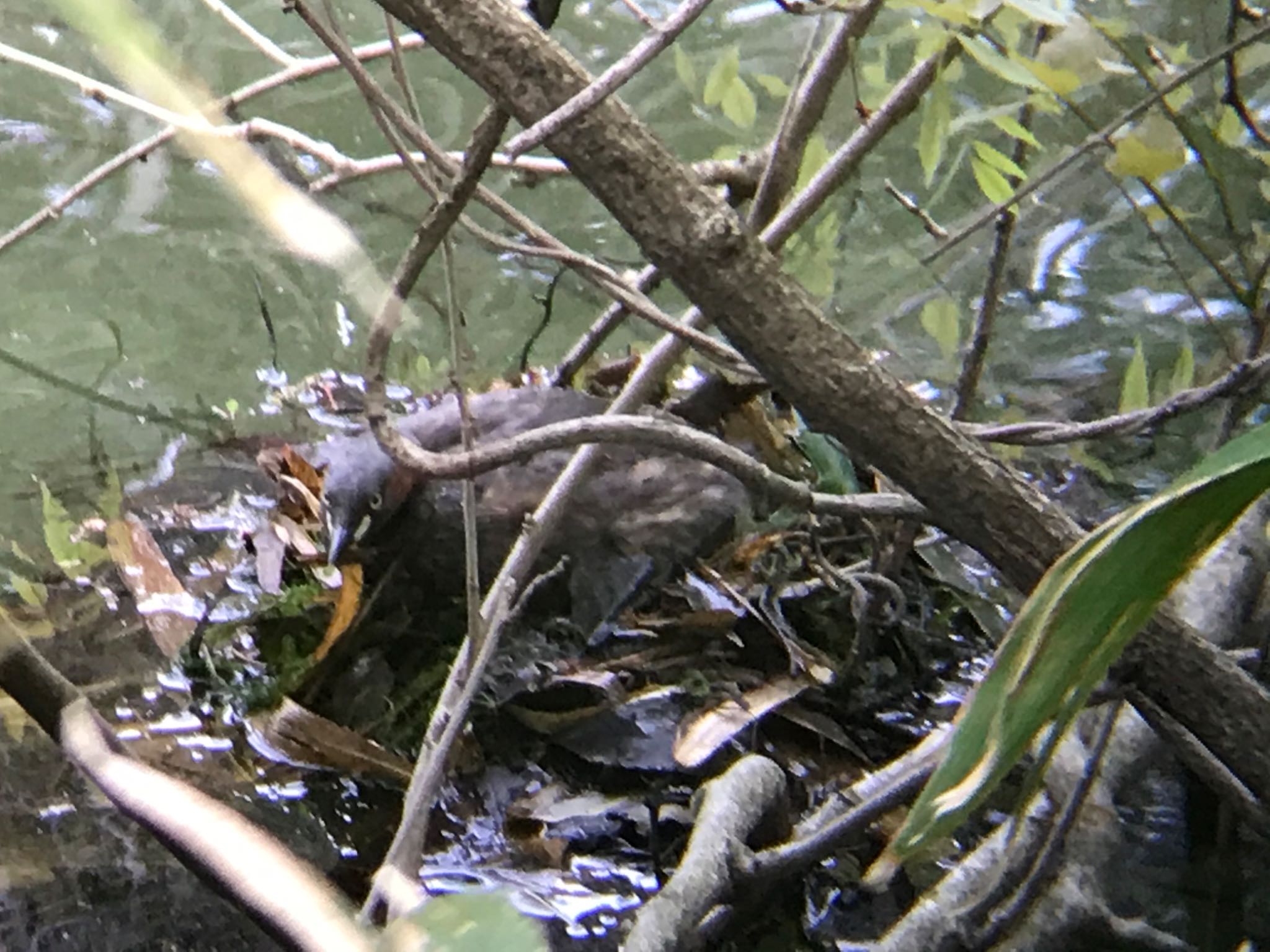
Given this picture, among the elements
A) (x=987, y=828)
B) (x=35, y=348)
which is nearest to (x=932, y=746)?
(x=987, y=828)

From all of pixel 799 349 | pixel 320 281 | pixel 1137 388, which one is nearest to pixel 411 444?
pixel 799 349

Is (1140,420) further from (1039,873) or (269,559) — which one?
(269,559)

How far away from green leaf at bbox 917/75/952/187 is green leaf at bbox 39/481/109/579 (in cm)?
88

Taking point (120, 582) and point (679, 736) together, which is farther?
point (120, 582)

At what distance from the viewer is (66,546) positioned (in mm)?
1046

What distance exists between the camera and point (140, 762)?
1.58ft

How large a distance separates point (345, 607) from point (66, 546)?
13.2 inches

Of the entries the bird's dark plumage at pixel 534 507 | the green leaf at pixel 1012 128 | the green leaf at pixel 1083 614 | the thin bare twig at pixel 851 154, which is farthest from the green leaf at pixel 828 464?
the green leaf at pixel 1083 614

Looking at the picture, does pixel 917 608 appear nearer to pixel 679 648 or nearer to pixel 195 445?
pixel 679 648

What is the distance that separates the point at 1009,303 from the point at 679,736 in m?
0.96

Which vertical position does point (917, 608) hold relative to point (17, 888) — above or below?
above

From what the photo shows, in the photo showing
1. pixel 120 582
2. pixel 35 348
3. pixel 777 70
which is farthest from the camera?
pixel 777 70

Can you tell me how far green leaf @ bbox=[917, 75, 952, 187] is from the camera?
0.68 m

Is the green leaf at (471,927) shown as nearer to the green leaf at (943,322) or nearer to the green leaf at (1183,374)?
the green leaf at (1183,374)
